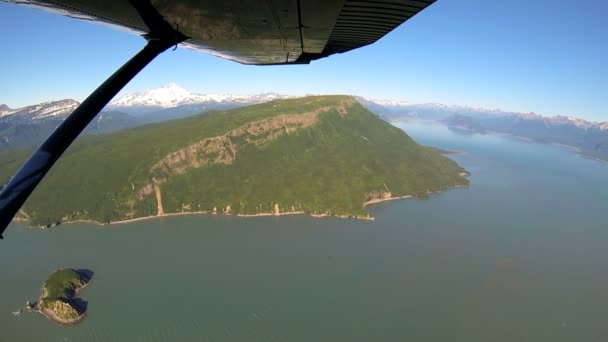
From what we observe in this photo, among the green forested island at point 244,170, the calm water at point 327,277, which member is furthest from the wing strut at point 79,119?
the green forested island at point 244,170

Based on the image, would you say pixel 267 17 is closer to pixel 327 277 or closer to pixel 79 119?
pixel 79 119

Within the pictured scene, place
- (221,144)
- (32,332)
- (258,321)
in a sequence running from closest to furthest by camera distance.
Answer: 1. (32,332)
2. (258,321)
3. (221,144)

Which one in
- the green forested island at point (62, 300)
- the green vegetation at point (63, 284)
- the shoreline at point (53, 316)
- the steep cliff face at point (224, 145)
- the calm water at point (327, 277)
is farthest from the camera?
the steep cliff face at point (224, 145)

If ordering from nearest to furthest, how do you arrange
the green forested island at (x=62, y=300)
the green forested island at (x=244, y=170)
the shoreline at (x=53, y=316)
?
the shoreline at (x=53, y=316) < the green forested island at (x=62, y=300) < the green forested island at (x=244, y=170)

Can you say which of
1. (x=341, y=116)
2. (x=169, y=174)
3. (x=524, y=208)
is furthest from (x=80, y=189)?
(x=524, y=208)

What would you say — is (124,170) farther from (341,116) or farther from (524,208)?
(524,208)

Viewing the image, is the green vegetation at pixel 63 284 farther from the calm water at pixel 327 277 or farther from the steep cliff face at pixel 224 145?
the steep cliff face at pixel 224 145

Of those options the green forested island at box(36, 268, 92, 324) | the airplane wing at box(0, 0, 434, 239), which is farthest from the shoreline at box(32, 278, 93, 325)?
the airplane wing at box(0, 0, 434, 239)
